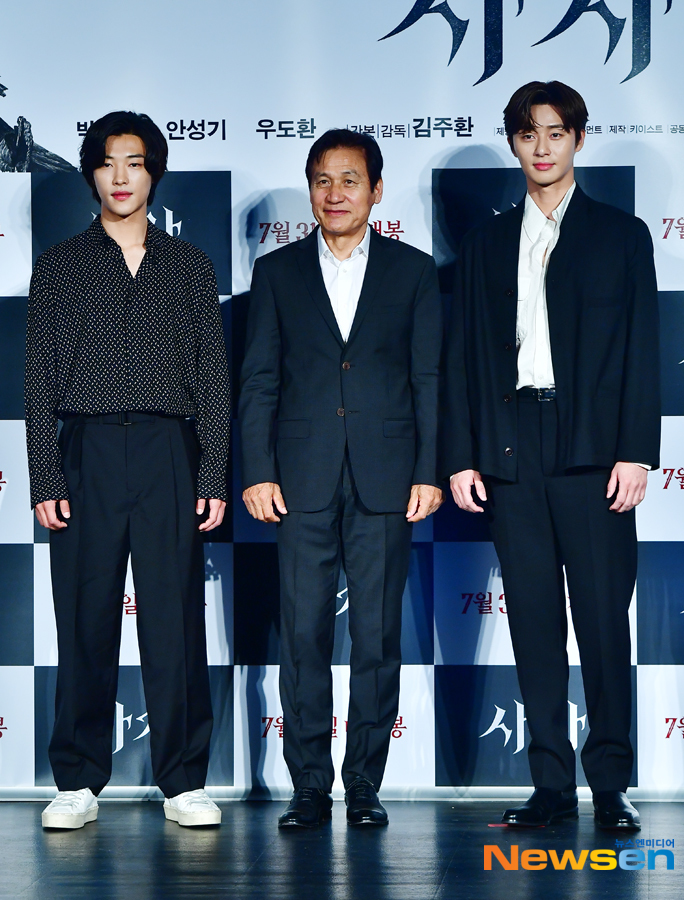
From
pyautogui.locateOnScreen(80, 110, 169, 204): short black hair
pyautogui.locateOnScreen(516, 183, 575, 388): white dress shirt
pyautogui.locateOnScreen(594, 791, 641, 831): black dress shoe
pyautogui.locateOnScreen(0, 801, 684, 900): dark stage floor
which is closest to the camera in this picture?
pyautogui.locateOnScreen(0, 801, 684, 900): dark stage floor

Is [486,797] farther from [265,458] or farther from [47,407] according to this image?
[47,407]

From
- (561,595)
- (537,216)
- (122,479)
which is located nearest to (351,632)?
(561,595)

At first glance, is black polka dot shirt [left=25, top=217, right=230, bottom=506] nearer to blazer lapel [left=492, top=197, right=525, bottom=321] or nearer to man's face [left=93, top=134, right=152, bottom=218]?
man's face [left=93, top=134, right=152, bottom=218]

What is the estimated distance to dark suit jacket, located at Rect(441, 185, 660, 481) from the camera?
109 inches

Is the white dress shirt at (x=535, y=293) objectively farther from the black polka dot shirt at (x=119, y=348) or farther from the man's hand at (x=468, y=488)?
the black polka dot shirt at (x=119, y=348)

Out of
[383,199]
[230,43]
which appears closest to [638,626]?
[383,199]

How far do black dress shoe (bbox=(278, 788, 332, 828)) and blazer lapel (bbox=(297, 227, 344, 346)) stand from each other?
109cm

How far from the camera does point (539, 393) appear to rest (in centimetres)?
281

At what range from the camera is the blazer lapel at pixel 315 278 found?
2.90 meters

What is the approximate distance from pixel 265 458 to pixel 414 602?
70 cm

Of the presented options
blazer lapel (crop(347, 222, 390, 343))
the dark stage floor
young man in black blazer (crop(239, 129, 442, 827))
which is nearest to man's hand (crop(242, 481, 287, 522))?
young man in black blazer (crop(239, 129, 442, 827))

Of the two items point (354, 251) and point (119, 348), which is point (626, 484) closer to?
point (354, 251)

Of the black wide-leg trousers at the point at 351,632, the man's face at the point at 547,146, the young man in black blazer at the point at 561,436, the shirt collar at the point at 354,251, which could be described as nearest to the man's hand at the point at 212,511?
the black wide-leg trousers at the point at 351,632

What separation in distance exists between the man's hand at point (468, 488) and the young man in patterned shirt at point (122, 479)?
1.88 feet
